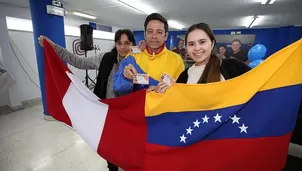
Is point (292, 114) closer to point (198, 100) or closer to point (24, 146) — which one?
point (198, 100)

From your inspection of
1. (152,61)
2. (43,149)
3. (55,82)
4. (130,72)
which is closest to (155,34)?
(152,61)

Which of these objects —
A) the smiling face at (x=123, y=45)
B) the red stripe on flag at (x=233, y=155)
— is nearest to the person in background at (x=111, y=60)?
the smiling face at (x=123, y=45)

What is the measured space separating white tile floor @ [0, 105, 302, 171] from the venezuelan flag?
124cm

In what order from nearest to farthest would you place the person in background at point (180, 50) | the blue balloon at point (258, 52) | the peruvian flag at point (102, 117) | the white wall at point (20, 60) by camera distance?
the peruvian flag at point (102, 117)
the blue balloon at point (258, 52)
the white wall at point (20, 60)
the person in background at point (180, 50)

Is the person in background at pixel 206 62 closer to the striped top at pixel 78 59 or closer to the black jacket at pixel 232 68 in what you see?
the black jacket at pixel 232 68

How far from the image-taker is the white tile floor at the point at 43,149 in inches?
79.1

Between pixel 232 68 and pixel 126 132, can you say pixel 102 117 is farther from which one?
pixel 232 68

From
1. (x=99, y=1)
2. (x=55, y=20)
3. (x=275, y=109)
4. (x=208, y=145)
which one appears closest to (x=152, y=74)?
(x=208, y=145)

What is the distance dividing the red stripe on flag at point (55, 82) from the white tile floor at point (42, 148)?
0.90 metres

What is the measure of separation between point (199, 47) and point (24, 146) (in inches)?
112

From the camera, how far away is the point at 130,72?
1128 mm

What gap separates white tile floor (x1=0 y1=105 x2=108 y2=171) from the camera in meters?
2.01

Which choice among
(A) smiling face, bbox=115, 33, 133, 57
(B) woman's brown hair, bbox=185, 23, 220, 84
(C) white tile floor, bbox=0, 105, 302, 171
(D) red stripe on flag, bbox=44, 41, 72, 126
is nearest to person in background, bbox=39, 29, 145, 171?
(A) smiling face, bbox=115, 33, 133, 57

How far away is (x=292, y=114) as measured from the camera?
771 mm
